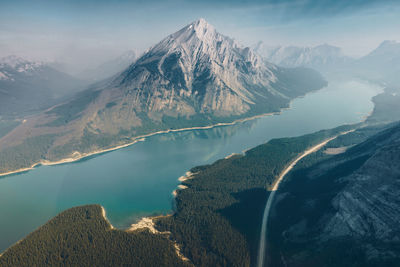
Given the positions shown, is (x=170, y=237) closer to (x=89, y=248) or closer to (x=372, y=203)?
(x=89, y=248)

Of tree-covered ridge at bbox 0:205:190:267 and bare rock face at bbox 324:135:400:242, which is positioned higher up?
bare rock face at bbox 324:135:400:242

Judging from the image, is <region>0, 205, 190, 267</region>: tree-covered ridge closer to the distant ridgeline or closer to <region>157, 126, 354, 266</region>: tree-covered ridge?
the distant ridgeline

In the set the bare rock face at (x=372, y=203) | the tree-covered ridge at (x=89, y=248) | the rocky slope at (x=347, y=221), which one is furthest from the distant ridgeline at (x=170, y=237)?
the bare rock face at (x=372, y=203)

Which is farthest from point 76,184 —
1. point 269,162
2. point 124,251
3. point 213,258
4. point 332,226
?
point 332,226

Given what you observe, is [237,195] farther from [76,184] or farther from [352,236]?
[76,184]

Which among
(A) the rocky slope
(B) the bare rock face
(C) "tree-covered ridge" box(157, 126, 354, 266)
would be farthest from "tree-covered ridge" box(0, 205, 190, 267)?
(B) the bare rock face

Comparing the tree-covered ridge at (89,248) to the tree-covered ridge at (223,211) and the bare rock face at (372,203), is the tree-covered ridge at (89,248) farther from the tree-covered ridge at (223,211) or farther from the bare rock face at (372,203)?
the bare rock face at (372,203)
